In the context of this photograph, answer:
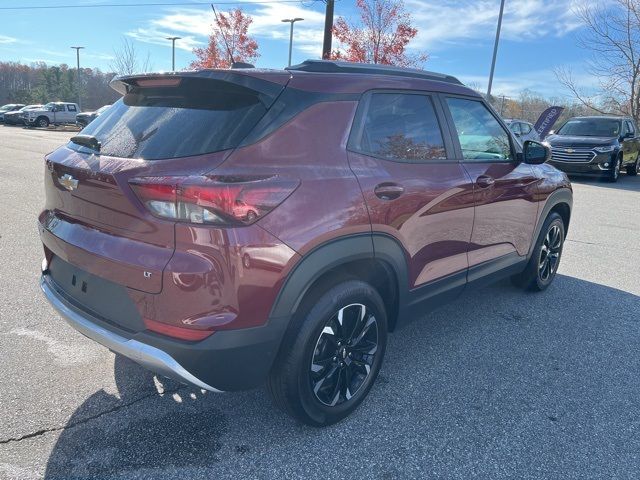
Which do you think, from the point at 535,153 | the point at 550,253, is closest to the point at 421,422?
the point at 535,153

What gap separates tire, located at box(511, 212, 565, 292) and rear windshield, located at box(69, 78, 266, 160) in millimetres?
3271

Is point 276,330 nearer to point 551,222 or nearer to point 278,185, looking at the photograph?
point 278,185

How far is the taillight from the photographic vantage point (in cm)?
204

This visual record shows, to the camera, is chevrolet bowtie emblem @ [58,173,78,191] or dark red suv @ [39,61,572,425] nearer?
dark red suv @ [39,61,572,425]

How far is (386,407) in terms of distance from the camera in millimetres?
2869

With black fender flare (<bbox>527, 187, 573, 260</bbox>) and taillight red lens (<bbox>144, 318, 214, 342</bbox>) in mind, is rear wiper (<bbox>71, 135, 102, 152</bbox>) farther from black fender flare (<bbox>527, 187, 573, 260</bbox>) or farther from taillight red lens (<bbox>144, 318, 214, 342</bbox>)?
black fender flare (<bbox>527, 187, 573, 260</bbox>)

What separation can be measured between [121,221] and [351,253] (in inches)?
42.2

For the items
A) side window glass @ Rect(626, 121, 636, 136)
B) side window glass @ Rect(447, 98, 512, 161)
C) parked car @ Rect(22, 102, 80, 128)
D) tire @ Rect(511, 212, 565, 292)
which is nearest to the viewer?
side window glass @ Rect(447, 98, 512, 161)

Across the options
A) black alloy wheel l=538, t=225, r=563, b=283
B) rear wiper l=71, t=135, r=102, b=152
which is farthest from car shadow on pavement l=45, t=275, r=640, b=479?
rear wiper l=71, t=135, r=102, b=152

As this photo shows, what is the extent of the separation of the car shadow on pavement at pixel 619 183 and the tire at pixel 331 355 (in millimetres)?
13214

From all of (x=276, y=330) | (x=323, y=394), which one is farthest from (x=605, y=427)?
(x=276, y=330)

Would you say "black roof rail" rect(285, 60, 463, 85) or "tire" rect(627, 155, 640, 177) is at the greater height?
"black roof rail" rect(285, 60, 463, 85)

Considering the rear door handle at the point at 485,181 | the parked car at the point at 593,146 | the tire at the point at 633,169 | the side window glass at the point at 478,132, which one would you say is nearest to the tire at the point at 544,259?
the side window glass at the point at 478,132

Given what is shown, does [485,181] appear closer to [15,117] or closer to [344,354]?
[344,354]
